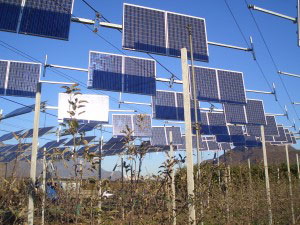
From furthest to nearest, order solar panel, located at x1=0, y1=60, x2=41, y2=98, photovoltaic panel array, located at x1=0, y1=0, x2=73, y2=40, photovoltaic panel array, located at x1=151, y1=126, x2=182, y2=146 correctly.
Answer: photovoltaic panel array, located at x1=151, y1=126, x2=182, y2=146
solar panel, located at x1=0, y1=60, x2=41, y2=98
photovoltaic panel array, located at x1=0, y1=0, x2=73, y2=40

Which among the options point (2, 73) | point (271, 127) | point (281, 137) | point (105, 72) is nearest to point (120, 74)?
point (105, 72)

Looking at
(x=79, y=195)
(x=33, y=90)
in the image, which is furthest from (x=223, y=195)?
(x=33, y=90)

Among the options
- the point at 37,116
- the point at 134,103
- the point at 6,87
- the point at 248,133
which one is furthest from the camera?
the point at 248,133

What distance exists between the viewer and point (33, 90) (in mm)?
14641

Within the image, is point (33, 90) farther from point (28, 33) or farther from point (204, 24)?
point (204, 24)

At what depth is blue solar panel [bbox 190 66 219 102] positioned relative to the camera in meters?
15.7

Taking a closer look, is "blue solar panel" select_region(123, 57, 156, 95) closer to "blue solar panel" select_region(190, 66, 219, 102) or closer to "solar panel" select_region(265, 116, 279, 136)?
"blue solar panel" select_region(190, 66, 219, 102)

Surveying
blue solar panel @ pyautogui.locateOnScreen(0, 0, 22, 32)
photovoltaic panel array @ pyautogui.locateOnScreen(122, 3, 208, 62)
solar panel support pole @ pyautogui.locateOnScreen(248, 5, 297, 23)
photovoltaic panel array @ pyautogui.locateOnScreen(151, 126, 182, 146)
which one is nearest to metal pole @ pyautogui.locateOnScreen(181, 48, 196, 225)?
photovoltaic panel array @ pyautogui.locateOnScreen(122, 3, 208, 62)

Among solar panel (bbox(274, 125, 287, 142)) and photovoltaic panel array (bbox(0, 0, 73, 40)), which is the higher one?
solar panel (bbox(274, 125, 287, 142))

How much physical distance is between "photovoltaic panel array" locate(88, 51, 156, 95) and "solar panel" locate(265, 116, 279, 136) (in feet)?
50.0

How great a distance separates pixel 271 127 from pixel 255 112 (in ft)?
20.2

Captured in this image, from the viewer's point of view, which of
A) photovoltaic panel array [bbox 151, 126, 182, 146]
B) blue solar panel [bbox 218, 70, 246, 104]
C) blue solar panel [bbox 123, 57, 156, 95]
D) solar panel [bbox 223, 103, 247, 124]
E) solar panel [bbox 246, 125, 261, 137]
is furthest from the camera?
solar panel [bbox 246, 125, 261, 137]

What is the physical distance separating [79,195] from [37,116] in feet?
7.02

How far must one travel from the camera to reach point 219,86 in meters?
16.7
